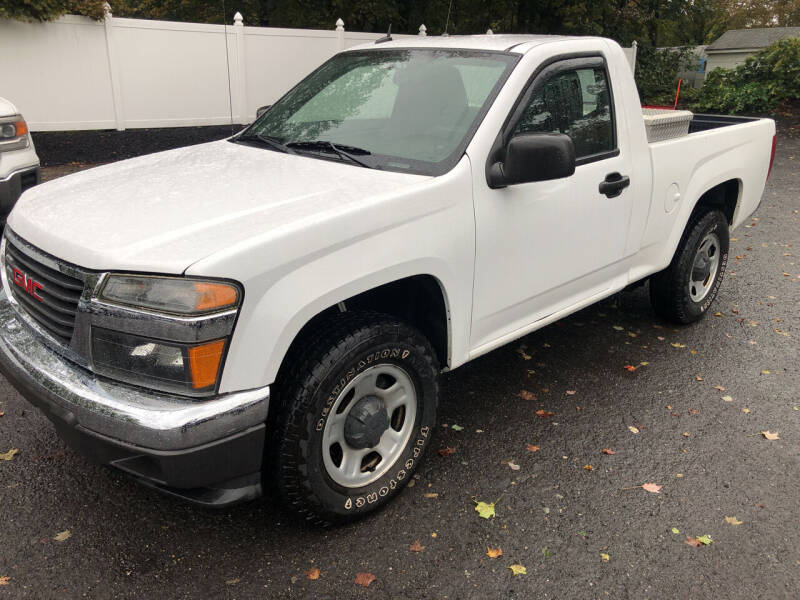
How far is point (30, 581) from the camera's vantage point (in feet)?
8.74

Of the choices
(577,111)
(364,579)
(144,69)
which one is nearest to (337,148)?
(577,111)

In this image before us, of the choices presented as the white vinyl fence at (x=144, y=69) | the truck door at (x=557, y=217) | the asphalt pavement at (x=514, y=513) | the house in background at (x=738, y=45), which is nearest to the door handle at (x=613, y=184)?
the truck door at (x=557, y=217)

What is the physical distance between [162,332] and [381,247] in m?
0.90

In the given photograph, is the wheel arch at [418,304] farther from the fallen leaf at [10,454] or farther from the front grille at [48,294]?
the fallen leaf at [10,454]

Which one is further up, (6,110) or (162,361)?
(6,110)

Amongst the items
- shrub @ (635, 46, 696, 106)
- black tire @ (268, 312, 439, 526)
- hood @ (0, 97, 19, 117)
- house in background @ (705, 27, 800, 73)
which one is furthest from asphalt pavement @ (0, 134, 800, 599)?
house in background @ (705, 27, 800, 73)

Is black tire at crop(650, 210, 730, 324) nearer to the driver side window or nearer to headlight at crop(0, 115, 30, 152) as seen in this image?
the driver side window

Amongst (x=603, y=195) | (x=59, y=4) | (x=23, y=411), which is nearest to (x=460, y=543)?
(x=603, y=195)

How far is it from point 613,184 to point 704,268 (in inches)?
69.8

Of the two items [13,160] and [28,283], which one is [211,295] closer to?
[28,283]

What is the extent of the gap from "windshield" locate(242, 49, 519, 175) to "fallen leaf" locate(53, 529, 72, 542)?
2040mm

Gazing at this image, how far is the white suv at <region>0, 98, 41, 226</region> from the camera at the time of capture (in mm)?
5863

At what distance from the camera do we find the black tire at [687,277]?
4918 mm

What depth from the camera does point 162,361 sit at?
2.34 meters
